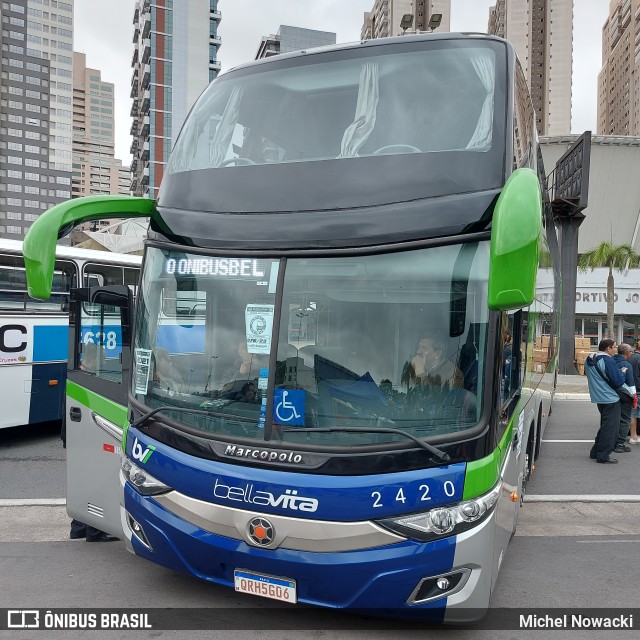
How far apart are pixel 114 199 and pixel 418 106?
2218mm

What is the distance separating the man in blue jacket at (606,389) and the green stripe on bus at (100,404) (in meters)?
6.71

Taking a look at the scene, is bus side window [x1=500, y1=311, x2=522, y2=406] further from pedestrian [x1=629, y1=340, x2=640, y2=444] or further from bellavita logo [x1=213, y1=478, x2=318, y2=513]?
pedestrian [x1=629, y1=340, x2=640, y2=444]

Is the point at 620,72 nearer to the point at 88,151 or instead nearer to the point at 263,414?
the point at 88,151

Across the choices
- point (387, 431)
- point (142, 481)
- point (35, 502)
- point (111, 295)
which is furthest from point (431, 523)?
point (35, 502)

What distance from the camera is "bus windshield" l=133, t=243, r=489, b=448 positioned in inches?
150

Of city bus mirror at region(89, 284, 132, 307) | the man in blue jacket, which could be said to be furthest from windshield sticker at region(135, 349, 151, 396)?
the man in blue jacket

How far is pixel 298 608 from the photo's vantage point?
4.45 metres

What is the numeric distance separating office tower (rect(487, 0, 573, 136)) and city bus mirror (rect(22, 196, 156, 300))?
145249mm

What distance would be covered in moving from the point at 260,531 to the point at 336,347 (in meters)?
1.13

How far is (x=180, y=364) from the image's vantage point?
432 centimetres

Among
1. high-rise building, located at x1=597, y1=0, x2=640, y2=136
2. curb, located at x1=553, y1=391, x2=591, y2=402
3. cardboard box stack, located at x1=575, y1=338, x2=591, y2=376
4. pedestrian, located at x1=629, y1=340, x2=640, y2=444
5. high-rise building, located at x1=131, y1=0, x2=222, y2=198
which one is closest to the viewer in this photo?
pedestrian, located at x1=629, y1=340, x2=640, y2=444

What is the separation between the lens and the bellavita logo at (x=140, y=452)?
13.9 feet

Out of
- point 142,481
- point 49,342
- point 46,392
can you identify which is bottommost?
point 46,392

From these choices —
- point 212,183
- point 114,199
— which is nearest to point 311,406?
point 212,183
